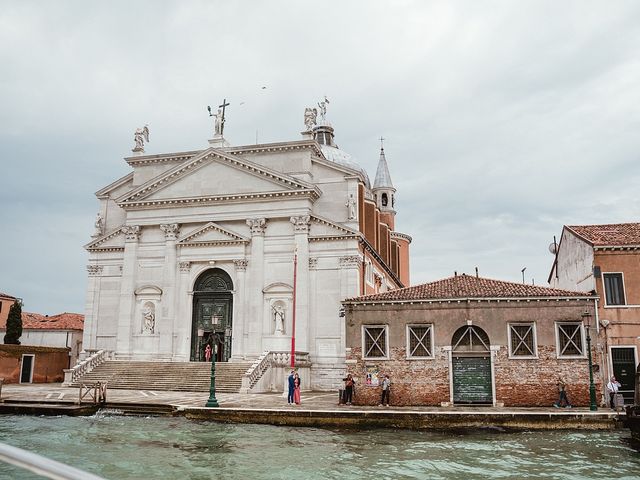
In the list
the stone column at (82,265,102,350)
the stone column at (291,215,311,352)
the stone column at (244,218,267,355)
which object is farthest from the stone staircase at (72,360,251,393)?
the stone column at (82,265,102,350)

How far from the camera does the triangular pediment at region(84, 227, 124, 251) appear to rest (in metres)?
37.9

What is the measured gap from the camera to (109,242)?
38.3m

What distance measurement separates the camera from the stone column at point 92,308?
3706 centimetres

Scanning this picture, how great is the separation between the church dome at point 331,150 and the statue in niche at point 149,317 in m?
23.1

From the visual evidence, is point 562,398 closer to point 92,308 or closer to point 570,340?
point 570,340

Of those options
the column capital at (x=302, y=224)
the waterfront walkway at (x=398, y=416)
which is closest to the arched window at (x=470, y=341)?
the waterfront walkway at (x=398, y=416)

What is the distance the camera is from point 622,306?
23438 millimetres

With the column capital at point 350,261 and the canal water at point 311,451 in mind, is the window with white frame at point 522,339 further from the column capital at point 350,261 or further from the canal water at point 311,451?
the column capital at point 350,261

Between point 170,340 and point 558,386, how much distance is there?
21.1 metres

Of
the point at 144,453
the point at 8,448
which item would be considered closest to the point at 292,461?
the point at 144,453

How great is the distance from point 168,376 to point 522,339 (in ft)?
56.3

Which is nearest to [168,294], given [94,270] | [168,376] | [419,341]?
[168,376]

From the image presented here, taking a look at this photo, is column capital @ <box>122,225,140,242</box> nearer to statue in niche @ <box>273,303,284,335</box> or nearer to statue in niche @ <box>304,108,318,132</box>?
statue in niche @ <box>273,303,284,335</box>

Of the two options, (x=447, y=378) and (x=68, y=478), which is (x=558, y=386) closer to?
(x=447, y=378)
